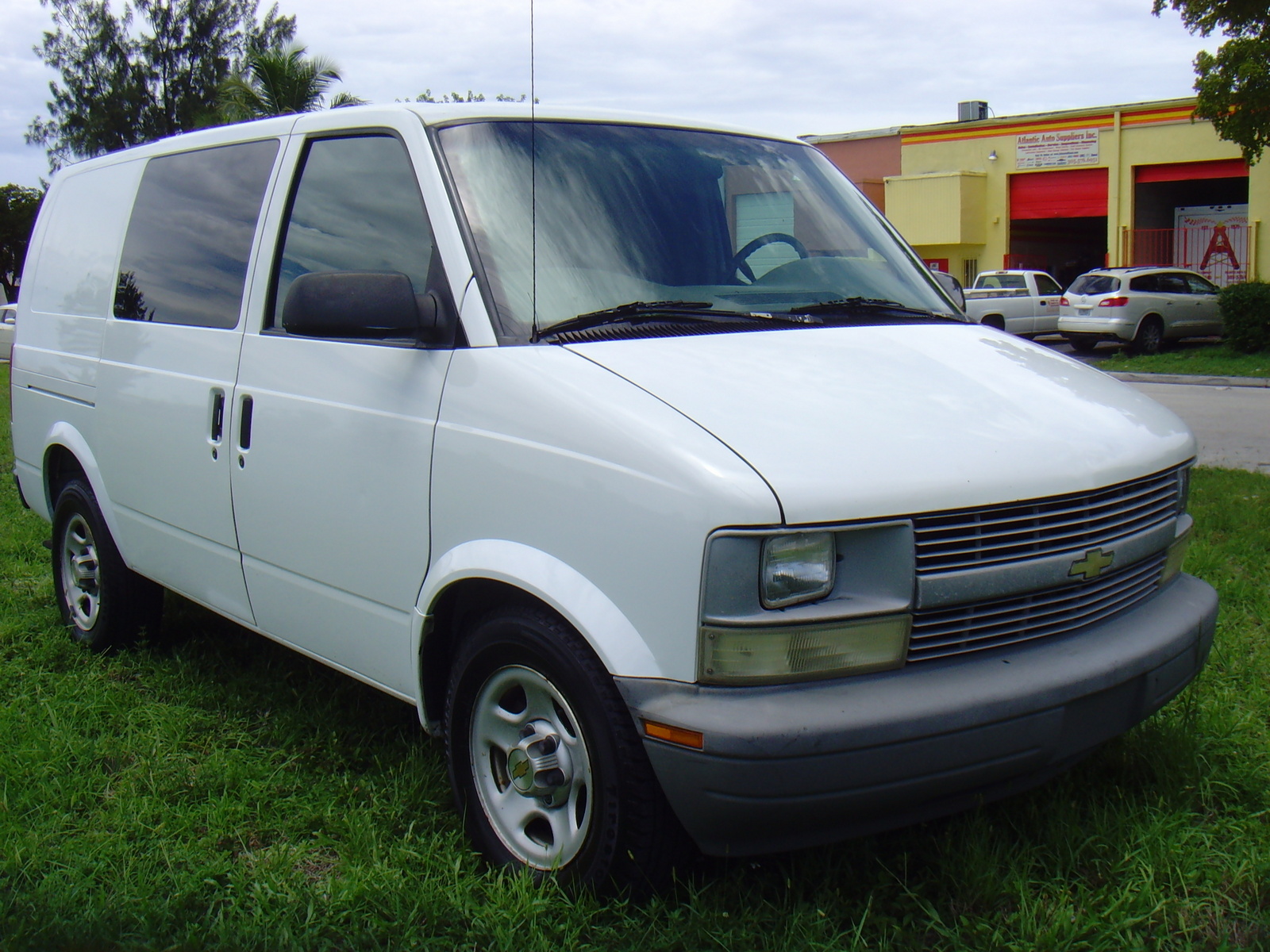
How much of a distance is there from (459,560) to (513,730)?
42 cm

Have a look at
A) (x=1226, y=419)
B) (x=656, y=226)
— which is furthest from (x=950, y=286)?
(x=1226, y=419)

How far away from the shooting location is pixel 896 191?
33.8 m

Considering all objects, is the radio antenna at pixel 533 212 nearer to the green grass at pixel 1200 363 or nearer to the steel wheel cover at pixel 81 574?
the steel wheel cover at pixel 81 574

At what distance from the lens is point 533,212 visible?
3.05 metres

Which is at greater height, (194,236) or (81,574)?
(194,236)

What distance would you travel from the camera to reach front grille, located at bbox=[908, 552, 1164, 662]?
2508mm

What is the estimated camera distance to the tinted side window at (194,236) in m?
3.86

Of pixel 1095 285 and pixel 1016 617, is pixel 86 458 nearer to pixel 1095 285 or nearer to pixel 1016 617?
pixel 1016 617

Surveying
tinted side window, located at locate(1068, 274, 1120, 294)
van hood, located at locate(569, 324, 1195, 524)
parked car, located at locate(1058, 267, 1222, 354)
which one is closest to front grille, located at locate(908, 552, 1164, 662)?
van hood, located at locate(569, 324, 1195, 524)

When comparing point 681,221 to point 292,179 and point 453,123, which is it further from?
point 292,179

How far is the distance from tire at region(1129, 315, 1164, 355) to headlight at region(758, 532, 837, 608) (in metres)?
22.6

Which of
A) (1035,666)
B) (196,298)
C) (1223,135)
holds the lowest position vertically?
(1035,666)

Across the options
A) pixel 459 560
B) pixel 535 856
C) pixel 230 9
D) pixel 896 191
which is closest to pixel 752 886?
pixel 535 856

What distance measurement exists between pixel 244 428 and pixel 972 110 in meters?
34.0
